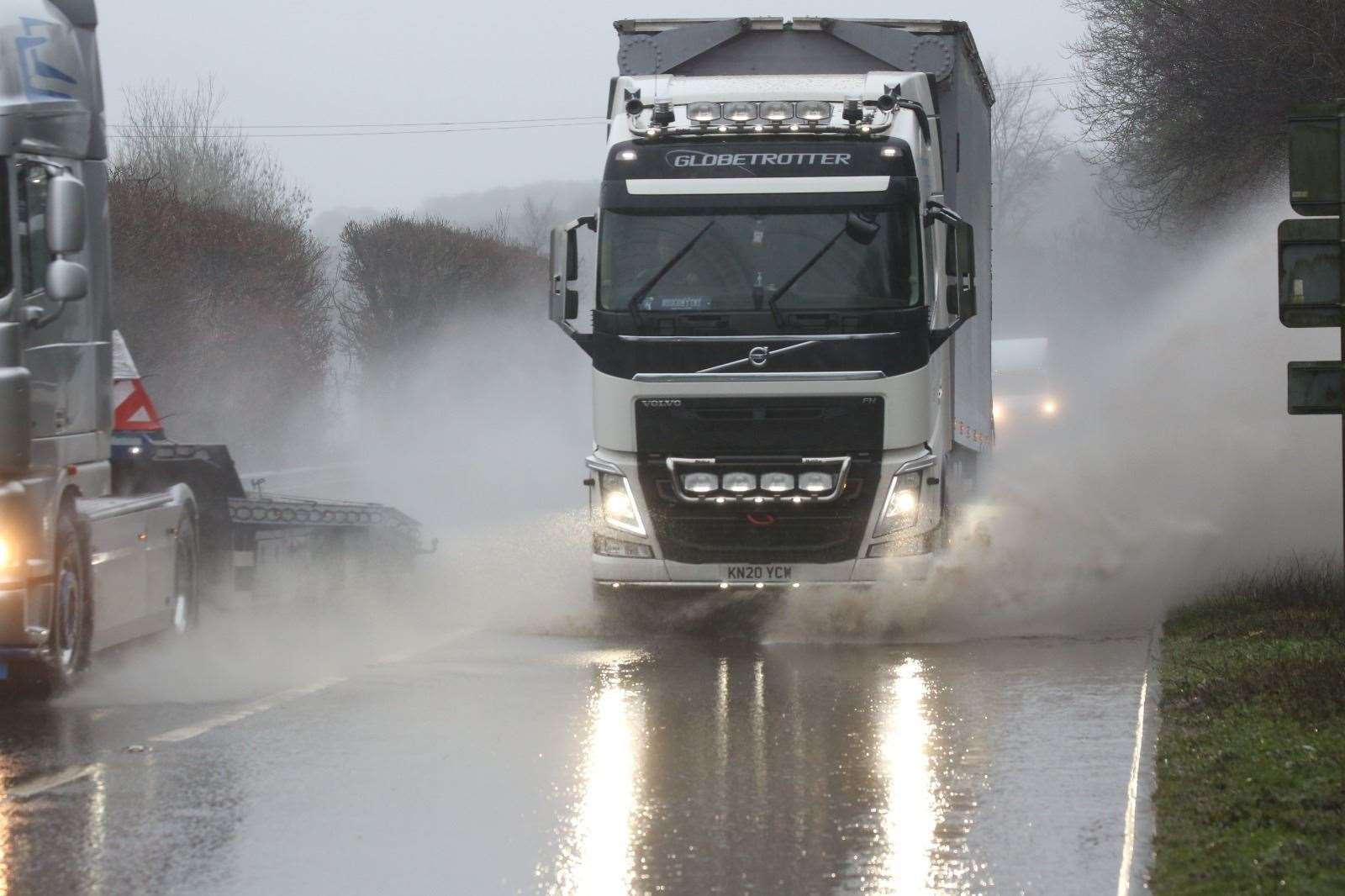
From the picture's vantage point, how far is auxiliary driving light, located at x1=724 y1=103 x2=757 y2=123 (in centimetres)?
1310

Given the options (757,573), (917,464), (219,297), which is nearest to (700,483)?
(757,573)

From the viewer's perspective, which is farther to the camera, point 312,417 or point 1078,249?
point 1078,249

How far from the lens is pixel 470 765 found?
8781 millimetres

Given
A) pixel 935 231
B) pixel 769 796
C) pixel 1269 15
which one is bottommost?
pixel 769 796

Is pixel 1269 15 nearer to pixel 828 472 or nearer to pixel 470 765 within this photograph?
pixel 828 472

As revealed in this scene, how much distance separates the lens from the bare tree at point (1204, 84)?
24.5 m

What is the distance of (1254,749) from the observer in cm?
872

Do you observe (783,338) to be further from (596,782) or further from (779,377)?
(596,782)

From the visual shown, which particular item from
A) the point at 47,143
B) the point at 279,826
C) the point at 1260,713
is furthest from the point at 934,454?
the point at 279,826

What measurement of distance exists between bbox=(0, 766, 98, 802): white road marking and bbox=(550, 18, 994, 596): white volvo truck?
495 centimetres

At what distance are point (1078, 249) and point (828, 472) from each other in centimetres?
8165

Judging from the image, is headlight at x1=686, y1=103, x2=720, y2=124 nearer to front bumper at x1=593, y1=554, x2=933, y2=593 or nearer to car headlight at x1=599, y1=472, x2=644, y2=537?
car headlight at x1=599, y1=472, x2=644, y2=537

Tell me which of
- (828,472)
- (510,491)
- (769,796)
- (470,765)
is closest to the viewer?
(769,796)

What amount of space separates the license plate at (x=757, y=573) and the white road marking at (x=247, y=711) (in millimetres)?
2598
